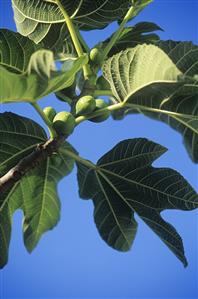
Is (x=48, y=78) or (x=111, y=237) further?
(x=111, y=237)

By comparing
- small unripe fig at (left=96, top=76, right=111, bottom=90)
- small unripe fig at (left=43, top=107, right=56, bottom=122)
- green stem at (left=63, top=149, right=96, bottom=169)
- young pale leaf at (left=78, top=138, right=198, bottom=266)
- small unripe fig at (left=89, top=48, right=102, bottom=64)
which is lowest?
young pale leaf at (left=78, top=138, right=198, bottom=266)

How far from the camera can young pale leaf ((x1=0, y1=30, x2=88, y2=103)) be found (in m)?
1.33

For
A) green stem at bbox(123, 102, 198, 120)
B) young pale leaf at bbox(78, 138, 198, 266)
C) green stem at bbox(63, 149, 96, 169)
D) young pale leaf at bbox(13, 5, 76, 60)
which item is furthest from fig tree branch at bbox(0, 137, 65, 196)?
young pale leaf at bbox(13, 5, 76, 60)

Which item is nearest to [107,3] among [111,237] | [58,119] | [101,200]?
[58,119]

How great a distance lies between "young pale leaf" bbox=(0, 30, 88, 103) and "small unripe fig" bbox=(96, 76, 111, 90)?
0.25m

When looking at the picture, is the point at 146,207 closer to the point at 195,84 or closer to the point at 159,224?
the point at 159,224

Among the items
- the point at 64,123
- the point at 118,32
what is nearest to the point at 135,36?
the point at 118,32

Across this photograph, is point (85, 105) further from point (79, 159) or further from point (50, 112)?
point (79, 159)

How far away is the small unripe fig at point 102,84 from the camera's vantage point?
1.97m

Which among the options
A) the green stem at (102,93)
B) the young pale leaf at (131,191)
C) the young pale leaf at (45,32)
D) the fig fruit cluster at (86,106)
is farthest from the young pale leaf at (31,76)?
the young pale leaf at (131,191)

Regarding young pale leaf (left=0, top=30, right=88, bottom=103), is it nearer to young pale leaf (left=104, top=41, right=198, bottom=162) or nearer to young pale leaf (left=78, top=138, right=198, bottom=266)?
young pale leaf (left=104, top=41, right=198, bottom=162)

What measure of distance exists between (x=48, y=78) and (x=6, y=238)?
96cm

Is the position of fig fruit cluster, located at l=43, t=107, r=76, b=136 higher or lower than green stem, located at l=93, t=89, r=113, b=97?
lower

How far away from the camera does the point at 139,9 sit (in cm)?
209
